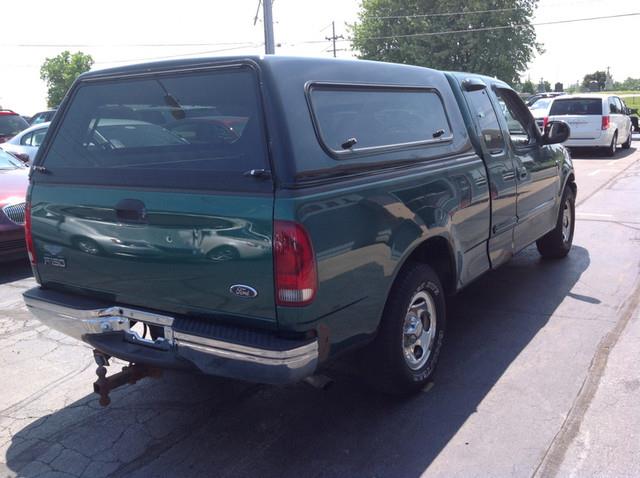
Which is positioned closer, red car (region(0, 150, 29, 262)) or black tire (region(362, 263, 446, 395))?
black tire (region(362, 263, 446, 395))

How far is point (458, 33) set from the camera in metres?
43.0

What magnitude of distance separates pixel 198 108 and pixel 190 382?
6.22ft

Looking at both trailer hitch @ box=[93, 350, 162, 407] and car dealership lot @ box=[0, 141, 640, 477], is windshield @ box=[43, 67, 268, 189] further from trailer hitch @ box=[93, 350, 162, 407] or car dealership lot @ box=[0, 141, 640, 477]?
car dealership lot @ box=[0, 141, 640, 477]

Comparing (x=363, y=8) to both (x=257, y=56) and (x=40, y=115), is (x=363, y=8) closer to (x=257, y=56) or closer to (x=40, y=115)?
(x=40, y=115)

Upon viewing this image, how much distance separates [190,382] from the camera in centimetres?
426

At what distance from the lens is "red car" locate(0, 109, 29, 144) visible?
1538 cm

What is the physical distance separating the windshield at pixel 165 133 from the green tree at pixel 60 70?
10767 centimetres

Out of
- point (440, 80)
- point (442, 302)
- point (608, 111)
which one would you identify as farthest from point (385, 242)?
point (608, 111)

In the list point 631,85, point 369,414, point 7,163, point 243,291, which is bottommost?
point 631,85

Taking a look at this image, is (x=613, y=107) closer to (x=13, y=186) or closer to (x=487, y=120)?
(x=487, y=120)

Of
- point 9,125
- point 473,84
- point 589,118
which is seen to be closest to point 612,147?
point 589,118

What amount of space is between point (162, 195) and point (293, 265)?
0.80 m

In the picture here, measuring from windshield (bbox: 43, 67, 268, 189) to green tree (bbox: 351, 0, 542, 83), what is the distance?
40.8 m

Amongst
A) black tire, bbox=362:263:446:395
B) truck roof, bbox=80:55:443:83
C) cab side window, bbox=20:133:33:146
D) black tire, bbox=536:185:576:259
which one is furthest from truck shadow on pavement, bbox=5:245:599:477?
cab side window, bbox=20:133:33:146
